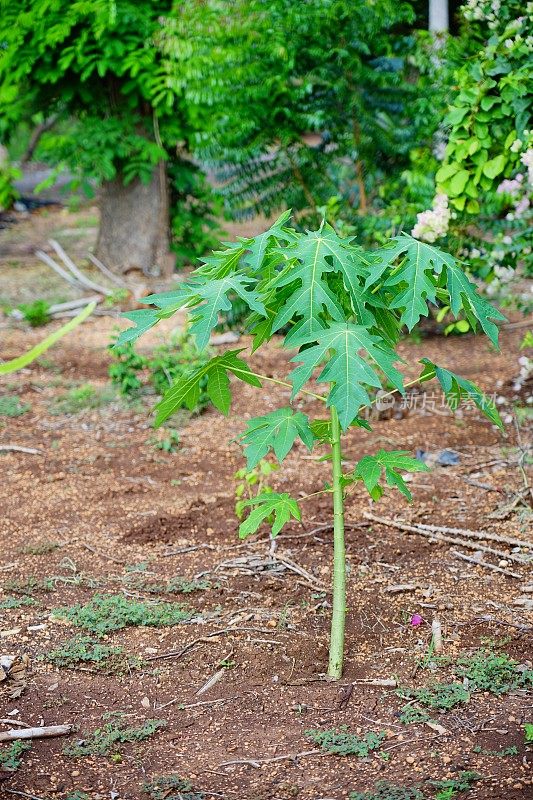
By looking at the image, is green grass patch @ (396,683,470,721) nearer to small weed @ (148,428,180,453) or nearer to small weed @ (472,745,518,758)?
small weed @ (472,745,518,758)

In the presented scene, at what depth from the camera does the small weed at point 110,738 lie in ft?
9.26

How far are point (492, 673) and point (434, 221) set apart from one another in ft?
8.27

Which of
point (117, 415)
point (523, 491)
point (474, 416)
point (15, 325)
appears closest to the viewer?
point (523, 491)

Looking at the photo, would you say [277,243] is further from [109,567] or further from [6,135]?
[6,135]

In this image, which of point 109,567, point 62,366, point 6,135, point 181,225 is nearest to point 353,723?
point 109,567

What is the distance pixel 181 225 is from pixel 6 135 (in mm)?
2170

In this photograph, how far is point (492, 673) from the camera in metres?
3.14

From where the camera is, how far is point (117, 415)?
6.09m

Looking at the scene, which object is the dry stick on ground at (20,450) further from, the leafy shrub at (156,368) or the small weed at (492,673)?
the small weed at (492,673)

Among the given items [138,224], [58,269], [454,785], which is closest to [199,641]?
[454,785]

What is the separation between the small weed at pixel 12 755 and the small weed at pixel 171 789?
0.41 meters

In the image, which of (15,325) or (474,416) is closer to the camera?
(474,416)

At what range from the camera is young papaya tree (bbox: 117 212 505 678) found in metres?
Answer: 2.59

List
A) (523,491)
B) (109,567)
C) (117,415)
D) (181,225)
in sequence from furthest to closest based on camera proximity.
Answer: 1. (181,225)
2. (117,415)
3. (523,491)
4. (109,567)
